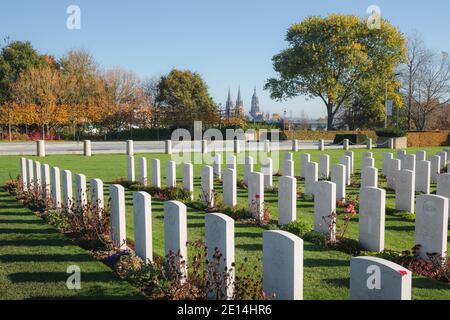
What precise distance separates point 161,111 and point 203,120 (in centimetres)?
473

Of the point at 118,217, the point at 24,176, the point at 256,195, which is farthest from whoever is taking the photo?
the point at 24,176

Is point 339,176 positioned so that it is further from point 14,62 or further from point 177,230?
point 14,62

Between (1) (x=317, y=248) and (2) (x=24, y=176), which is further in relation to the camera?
(2) (x=24, y=176)

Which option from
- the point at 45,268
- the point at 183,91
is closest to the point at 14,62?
the point at 183,91

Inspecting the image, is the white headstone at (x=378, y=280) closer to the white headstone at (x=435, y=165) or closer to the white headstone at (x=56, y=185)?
the white headstone at (x=56, y=185)

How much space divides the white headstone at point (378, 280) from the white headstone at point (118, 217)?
3.88m

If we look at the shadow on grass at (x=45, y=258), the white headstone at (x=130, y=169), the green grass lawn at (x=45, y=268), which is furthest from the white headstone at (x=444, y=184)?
the white headstone at (x=130, y=169)

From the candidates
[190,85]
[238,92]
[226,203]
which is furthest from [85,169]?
[238,92]

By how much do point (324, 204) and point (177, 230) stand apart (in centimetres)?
320

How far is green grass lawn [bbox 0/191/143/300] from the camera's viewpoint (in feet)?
16.4

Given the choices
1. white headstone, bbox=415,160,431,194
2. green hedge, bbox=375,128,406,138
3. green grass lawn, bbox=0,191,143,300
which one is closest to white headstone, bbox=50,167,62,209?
green grass lawn, bbox=0,191,143,300

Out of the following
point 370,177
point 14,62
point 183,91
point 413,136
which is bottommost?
point 370,177

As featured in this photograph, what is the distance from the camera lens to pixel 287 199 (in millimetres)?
8148
